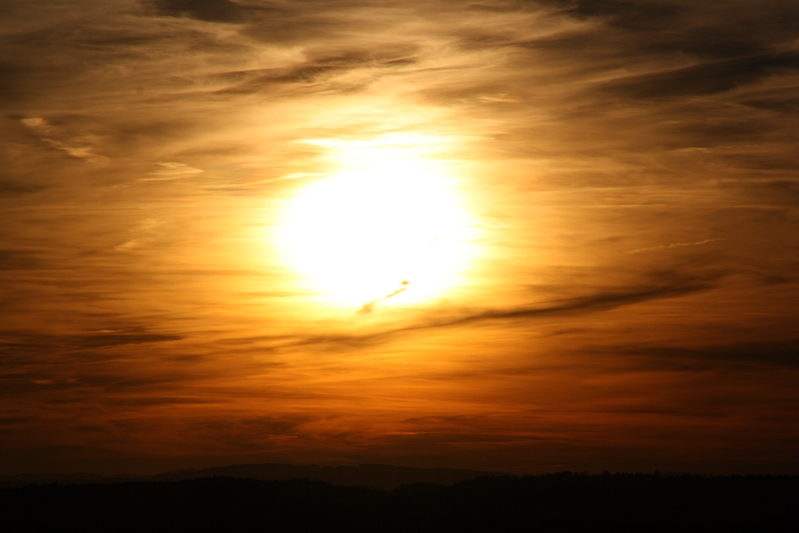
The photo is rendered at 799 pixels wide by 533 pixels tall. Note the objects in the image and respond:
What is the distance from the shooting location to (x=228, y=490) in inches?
3078

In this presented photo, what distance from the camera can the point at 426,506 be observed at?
7925cm

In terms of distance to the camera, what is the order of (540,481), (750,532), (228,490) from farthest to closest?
1. (540,481)
2. (228,490)
3. (750,532)

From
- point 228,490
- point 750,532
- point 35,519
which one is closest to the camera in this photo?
point 750,532

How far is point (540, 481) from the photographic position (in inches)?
3457

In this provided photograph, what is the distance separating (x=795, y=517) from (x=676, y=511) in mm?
8334

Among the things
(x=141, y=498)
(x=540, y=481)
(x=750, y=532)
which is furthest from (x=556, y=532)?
(x=141, y=498)

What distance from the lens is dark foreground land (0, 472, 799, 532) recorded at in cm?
6450

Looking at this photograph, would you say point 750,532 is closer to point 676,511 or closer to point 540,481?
A: point 676,511

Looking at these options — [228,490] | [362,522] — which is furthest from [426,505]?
[228,490]

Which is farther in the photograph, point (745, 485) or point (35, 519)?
point (745, 485)

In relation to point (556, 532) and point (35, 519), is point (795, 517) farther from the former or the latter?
point (35, 519)

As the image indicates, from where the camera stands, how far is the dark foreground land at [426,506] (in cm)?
6450

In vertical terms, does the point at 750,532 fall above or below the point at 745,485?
below

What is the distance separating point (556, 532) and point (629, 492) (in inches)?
818
